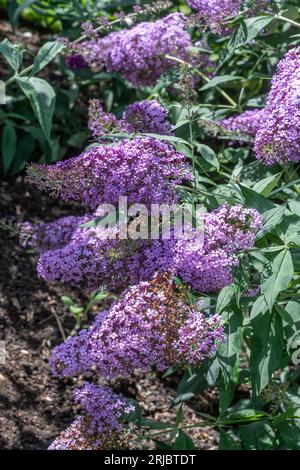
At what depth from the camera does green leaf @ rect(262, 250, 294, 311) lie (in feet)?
9.16

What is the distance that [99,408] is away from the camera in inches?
120

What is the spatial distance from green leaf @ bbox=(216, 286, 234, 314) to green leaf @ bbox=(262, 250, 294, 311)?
7.6 inches

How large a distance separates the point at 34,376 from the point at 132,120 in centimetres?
140

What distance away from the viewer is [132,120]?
3.33 m

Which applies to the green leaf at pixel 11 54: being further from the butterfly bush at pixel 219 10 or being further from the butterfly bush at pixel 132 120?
the butterfly bush at pixel 219 10

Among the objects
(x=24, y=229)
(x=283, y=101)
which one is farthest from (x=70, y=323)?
(x=283, y=101)

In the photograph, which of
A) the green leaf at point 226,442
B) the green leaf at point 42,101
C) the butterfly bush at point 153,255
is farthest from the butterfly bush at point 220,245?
the green leaf at point 42,101

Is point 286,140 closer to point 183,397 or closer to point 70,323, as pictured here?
point 183,397

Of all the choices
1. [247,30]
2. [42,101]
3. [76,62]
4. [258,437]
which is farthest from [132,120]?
[76,62]

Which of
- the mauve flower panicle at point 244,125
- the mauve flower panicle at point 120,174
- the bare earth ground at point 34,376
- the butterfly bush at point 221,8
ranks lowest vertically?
the bare earth ground at point 34,376

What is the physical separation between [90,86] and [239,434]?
2.86m

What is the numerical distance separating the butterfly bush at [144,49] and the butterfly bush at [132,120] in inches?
23.4

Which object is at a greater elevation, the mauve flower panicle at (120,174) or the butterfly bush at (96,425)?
the mauve flower panicle at (120,174)

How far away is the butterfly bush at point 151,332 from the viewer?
2.78 meters
